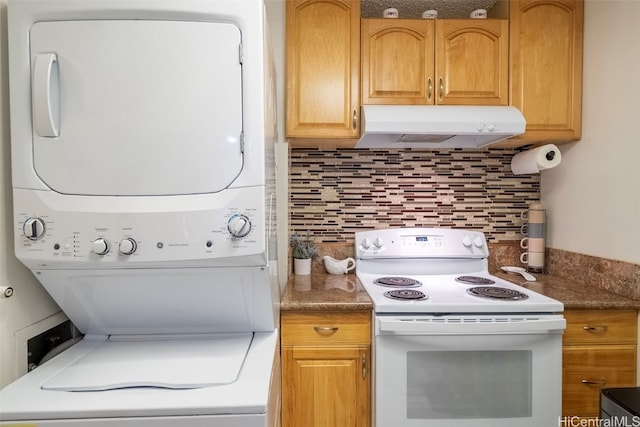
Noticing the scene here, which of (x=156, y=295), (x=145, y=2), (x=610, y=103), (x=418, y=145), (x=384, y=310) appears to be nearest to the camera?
(x=145, y=2)

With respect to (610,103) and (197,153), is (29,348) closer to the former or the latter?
(197,153)

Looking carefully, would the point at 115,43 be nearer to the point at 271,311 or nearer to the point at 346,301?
the point at 271,311

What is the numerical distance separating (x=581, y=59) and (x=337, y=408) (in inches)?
80.9

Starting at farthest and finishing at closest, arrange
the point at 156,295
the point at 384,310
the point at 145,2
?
the point at 384,310, the point at 156,295, the point at 145,2

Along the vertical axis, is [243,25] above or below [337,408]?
above

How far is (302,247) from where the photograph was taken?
1.89 metres

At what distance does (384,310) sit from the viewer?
1.36m

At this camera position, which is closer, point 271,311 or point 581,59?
point 271,311

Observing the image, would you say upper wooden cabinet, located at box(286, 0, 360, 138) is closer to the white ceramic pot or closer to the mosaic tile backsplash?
Result: the mosaic tile backsplash

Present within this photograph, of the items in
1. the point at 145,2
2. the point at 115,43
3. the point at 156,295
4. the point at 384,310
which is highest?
the point at 145,2

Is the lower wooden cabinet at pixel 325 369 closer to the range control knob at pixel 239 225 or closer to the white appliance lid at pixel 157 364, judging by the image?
the white appliance lid at pixel 157 364

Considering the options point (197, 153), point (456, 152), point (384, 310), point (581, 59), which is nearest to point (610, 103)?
point (581, 59)

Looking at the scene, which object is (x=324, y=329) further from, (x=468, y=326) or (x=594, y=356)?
(x=594, y=356)

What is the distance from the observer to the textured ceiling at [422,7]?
6.07 ft
